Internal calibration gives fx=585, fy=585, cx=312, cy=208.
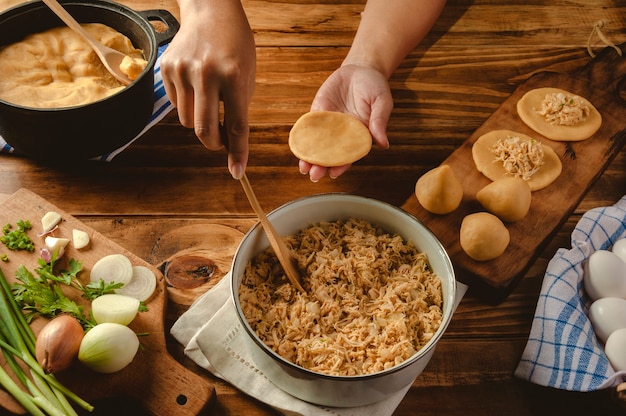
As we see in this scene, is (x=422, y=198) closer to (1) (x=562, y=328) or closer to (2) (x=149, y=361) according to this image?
(1) (x=562, y=328)

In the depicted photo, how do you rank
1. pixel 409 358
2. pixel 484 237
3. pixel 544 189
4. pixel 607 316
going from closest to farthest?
pixel 409 358 < pixel 607 316 < pixel 484 237 < pixel 544 189

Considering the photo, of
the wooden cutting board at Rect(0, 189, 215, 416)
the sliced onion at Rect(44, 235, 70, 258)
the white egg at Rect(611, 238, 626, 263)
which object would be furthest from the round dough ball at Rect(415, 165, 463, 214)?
the sliced onion at Rect(44, 235, 70, 258)

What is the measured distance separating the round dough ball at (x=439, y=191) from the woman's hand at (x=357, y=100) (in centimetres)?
15

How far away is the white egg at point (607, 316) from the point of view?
136 centimetres

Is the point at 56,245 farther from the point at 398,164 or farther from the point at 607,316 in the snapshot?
the point at 607,316

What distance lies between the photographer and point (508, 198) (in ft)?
5.09

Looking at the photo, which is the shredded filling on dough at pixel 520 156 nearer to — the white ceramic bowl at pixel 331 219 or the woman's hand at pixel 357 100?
the woman's hand at pixel 357 100

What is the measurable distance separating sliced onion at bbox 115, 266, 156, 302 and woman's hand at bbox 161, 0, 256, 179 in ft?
1.25

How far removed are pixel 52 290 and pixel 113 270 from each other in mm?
149

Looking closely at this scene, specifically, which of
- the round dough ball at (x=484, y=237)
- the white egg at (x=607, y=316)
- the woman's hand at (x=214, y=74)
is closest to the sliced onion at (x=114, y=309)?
the woman's hand at (x=214, y=74)

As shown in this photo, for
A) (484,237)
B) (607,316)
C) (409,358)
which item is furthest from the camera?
(484,237)

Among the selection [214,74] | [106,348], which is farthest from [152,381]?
[214,74]

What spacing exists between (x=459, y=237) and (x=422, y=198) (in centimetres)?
14

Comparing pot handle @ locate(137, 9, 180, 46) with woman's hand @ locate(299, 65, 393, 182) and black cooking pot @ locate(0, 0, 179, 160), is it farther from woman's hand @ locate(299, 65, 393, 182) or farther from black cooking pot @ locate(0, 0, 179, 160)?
woman's hand @ locate(299, 65, 393, 182)
